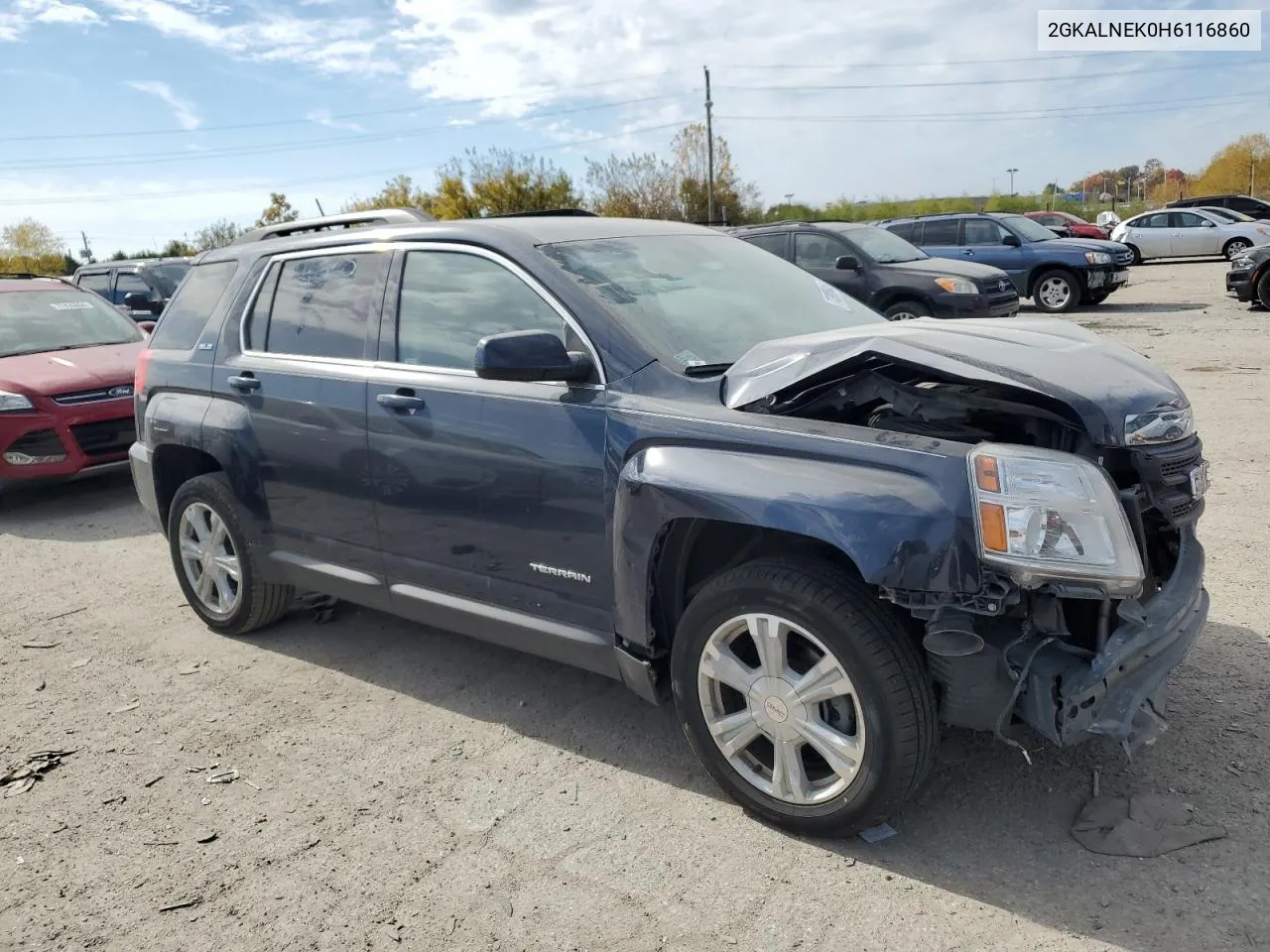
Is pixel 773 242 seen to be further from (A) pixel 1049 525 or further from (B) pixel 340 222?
(A) pixel 1049 525

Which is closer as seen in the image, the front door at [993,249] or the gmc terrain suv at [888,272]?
the gmc terrain suv at [888,272]

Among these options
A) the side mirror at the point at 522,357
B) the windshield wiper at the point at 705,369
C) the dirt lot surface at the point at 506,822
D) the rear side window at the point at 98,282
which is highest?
the rear side window at the point at 98,282

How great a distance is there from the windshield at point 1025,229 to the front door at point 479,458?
49.5 ft

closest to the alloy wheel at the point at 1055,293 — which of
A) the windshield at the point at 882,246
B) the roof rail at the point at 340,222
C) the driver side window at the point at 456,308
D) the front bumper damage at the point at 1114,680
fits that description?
the windshield at the point at 882,246

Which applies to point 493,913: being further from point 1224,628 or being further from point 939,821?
point 1224,628

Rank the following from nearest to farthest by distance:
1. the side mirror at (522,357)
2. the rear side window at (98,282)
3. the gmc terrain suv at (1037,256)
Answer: the side mirror at (522,357), the gmc terrain suv at (1037,256), the rear side window at (98,282)

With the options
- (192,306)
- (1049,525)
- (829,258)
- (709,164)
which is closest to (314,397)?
(192,306)

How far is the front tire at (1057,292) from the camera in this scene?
16.4 m

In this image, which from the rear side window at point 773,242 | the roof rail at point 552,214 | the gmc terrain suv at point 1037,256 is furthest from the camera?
the gmc terrain suv at point 1037,256

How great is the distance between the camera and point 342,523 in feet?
13.3

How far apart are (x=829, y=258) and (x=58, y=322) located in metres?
9.01

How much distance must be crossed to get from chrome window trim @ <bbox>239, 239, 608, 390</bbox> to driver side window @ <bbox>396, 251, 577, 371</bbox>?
0.02 m

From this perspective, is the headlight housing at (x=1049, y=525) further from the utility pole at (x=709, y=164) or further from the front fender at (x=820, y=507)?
the utility pole at (x=709, y=164)

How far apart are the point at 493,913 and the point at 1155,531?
2.25 metres
